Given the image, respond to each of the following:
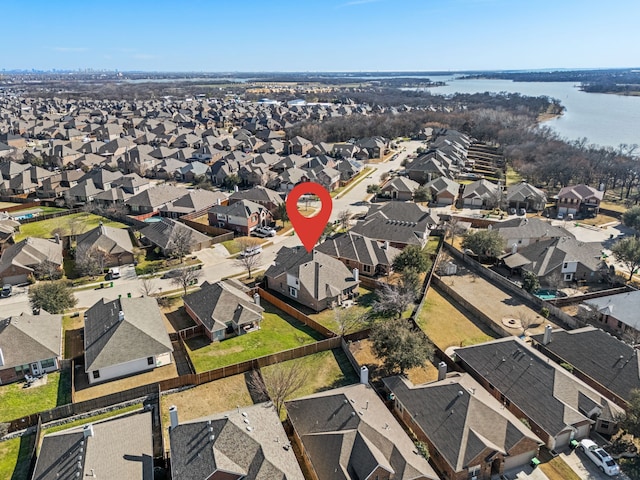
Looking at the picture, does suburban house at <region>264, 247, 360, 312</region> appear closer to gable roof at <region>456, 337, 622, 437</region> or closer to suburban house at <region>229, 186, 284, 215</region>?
gable roof at <region>456, 337, 622, 437</region>

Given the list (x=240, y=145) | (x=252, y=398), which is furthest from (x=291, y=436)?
(x=240, y=145)

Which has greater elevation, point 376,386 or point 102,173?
point 102,173

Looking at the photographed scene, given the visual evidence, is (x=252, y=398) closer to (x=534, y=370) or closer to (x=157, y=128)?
(x=534, y=370)

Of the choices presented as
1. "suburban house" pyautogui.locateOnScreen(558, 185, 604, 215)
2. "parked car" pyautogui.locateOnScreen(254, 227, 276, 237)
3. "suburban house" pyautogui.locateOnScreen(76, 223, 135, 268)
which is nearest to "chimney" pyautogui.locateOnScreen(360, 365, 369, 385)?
"suburban house" pyautogui.locateOnScreen(76, 223, 135, 268)

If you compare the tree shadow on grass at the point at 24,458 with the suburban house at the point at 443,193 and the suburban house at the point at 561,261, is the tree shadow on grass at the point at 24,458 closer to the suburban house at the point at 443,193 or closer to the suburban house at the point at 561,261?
the suburban house at the point at 561,261

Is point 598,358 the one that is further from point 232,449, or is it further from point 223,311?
point 223,311

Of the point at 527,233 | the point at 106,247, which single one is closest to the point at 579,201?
the point at 527,233

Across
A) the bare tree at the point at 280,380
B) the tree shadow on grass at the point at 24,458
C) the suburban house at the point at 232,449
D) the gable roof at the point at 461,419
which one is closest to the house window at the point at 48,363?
the tree shadow on grass at the point at 24,458
